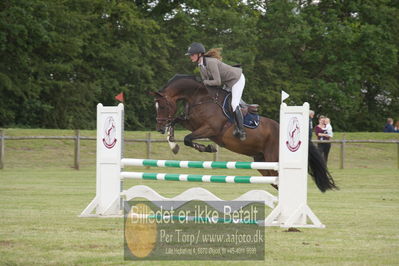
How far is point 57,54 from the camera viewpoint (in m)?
28.0

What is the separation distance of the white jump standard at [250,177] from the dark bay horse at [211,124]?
68cm

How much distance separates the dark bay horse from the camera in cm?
880

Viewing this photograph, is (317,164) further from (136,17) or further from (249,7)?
(249,7)

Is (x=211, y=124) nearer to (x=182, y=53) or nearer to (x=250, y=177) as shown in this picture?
(x=250, y=177)

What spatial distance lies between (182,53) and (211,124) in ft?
79.1

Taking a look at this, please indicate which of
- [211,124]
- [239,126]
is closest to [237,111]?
[239,126]

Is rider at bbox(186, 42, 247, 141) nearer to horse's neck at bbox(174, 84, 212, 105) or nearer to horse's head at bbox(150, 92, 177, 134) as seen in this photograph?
horse's neck at bbox(174, 84, 212, 105)

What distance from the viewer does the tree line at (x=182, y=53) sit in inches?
1061

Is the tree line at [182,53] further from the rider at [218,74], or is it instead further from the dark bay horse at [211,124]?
the rider at [218,74]

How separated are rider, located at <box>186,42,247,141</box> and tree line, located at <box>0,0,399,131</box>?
17.6 m

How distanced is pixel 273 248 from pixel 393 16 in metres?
31.0

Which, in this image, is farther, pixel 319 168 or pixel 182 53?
pixel 182 53

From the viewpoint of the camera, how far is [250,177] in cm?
766

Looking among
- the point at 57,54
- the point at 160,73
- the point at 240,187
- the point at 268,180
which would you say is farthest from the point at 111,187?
the point at 160,73
